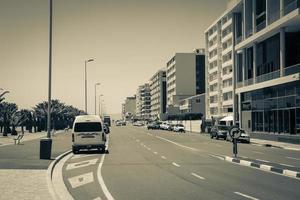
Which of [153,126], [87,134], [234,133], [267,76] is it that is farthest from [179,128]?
[234,133]

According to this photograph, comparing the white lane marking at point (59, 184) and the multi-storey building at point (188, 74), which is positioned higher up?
the multi-storey building at point (188, 74)

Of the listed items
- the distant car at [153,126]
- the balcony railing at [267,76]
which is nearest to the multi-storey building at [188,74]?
the distant car at [153,126]

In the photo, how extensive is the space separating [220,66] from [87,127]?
79.4 meters

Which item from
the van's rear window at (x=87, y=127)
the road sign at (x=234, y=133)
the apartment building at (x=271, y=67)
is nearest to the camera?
the road sign at (x=234, y=133)

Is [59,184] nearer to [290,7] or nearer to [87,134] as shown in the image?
[87,134]

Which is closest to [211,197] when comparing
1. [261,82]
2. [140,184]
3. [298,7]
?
[140,184]

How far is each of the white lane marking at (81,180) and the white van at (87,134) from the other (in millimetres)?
12383

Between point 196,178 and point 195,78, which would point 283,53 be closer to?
point 196,178

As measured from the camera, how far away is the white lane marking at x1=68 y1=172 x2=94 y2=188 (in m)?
14.5

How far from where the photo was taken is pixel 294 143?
1700 inches

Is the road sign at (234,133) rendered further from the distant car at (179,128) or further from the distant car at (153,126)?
the distant car at (153,126)

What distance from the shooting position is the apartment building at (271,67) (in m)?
43.7

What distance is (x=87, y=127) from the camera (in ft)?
98.3

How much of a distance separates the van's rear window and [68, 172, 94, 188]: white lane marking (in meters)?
12.8
